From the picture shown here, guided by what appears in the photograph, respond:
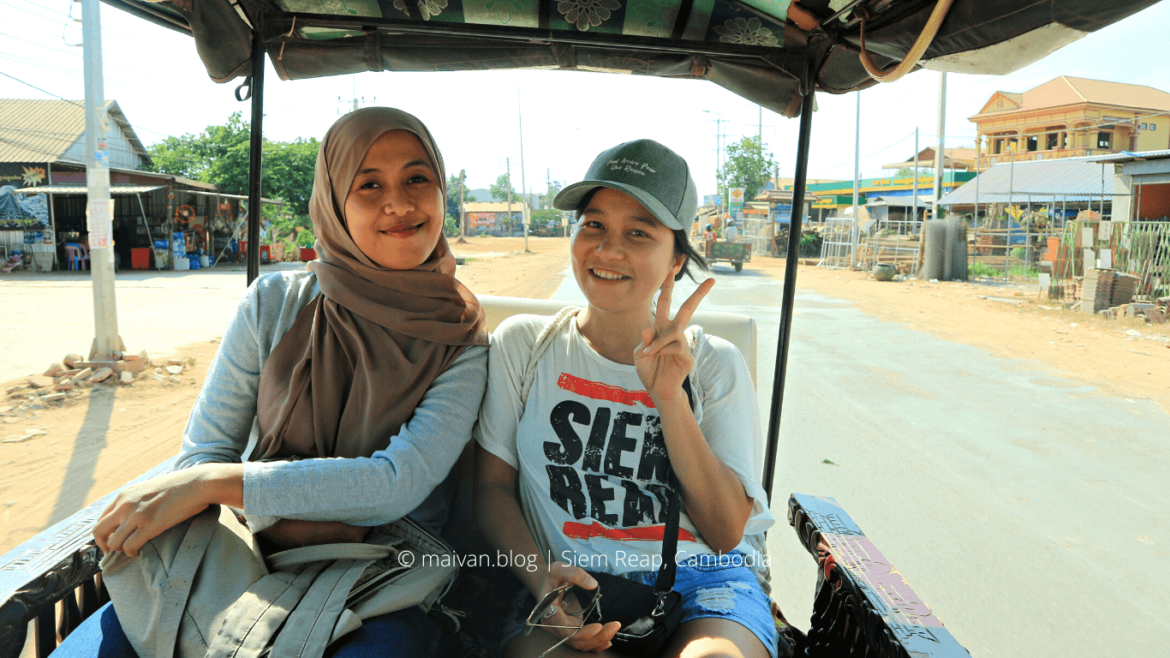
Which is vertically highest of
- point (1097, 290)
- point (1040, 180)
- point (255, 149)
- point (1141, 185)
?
point (1040, 180)

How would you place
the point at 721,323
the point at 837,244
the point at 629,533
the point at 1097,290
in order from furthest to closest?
the point at 837,244, the point at 1097,290, the point at 721,323, the point at 629,533

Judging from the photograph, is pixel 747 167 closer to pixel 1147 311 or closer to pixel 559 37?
pixel 1147 311

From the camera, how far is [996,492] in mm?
4699

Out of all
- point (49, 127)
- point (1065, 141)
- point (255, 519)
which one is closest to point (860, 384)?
point (255, 519)

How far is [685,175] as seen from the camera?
1.99 m

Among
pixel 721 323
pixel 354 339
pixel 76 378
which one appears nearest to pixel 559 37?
pixel 721 323

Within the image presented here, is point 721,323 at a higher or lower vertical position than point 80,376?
higher

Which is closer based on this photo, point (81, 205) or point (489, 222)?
point (81, 205)

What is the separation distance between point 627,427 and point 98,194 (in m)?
8.85

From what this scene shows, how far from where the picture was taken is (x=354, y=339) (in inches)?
73.5

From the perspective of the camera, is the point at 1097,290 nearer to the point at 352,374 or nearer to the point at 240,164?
the point at 352,374

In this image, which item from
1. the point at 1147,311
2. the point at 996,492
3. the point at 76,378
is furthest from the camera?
the point at 1147,311

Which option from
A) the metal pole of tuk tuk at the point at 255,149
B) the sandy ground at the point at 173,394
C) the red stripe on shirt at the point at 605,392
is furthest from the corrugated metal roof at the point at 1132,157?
the metal pole of tuk tuk at the point at 255,149

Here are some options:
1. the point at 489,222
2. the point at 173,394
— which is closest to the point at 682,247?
the point at 173,394
